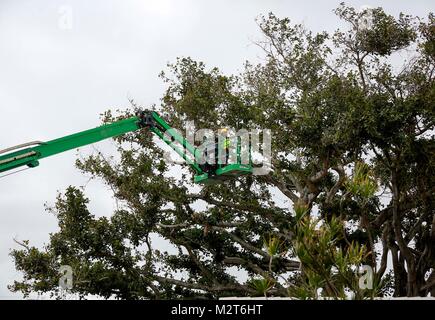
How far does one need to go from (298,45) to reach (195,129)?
4146 millimetres

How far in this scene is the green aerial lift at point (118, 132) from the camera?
1412 centimetres

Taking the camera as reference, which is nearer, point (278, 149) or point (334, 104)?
point (334, 104)

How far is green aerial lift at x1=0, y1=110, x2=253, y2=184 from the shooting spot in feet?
46.3

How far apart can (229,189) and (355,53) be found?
6004 mm

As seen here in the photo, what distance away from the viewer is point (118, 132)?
16328mm
